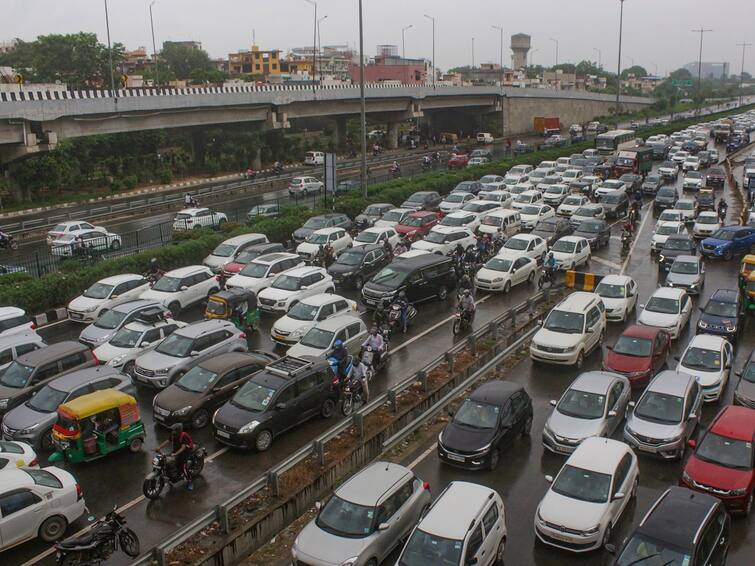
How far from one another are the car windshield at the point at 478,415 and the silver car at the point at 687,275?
1398 cm

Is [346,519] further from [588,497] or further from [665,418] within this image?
[665,418]

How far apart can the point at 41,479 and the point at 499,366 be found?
1222 centimetres

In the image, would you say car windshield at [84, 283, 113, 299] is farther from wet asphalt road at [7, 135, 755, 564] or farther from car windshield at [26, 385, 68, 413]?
car windshield at [26, 385, 68, 413]

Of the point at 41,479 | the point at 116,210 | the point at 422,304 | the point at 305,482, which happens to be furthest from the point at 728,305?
the point at 116,210

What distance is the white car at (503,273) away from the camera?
90.4ft

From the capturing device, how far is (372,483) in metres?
12.1

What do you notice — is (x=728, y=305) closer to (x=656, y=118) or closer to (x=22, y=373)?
(x=22, y=373)

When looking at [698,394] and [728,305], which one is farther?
[728,305]

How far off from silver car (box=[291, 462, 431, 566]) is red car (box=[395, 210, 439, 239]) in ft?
75.0

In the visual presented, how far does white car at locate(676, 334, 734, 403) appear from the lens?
1773 centimetres

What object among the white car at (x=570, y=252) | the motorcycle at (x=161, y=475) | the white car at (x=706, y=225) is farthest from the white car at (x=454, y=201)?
the motorcycle at (x=161, y=475)

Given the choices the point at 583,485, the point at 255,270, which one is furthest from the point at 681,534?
the point at 255,270

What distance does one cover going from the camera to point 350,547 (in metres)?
11.2

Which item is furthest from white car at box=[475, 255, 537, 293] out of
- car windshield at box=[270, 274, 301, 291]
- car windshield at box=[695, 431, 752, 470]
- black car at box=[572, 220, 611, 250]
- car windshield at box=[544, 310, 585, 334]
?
car windshield at box=[695, 431, 752, 470]
